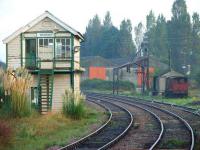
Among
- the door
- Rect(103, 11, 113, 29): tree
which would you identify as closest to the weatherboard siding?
the door

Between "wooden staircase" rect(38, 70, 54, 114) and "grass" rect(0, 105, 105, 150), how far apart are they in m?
3.78

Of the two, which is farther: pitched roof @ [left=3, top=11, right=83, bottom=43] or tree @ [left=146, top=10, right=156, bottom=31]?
tree @ [left=146, top=10, right=156, bottom=31]

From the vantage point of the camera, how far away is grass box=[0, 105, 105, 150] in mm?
15438

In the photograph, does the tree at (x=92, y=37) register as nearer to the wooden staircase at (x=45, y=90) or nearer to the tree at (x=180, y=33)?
the tree at (x=180, y=33)

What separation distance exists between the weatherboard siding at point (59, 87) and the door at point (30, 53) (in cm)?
185

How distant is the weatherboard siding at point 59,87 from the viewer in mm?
27609

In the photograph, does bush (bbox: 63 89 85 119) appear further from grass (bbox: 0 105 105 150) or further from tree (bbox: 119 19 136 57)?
tree (bbox: 119 19 136 57)

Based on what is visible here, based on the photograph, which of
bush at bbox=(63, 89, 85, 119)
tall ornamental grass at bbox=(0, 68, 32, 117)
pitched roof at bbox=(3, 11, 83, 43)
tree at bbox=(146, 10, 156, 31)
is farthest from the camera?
tree at bbox=(146, 10, 156, 31)

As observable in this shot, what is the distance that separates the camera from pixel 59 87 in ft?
90.9

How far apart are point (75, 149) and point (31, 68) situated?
44.2 ft

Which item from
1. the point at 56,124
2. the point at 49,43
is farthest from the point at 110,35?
the point at 56,124

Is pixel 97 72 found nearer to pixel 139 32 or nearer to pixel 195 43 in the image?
pixel 195 43

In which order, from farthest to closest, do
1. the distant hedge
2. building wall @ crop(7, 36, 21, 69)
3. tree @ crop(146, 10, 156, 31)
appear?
tree @ crop(146, 10, 156, 31) → the distant hedge → building wall @ crop(7, 36, 21, 69)

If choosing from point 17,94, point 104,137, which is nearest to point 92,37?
point 17,94
